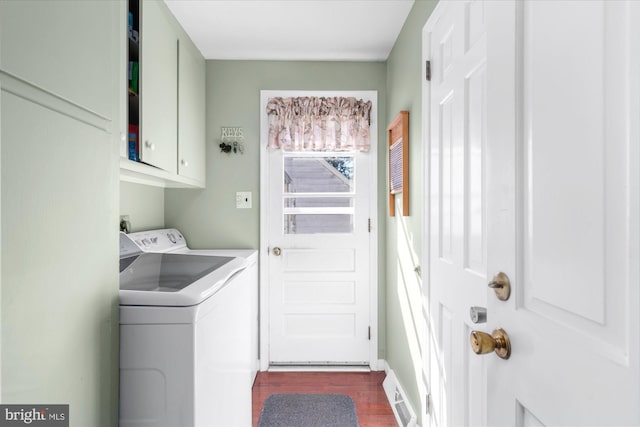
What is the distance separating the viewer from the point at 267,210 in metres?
2.78

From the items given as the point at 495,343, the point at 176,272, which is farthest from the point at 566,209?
the point at 176,272

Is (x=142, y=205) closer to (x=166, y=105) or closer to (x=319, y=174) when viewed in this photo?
(x=166, y=105)

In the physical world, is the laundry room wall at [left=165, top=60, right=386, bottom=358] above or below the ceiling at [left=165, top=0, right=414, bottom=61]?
below

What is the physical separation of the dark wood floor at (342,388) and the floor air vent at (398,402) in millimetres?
34

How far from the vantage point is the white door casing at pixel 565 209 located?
51 cm

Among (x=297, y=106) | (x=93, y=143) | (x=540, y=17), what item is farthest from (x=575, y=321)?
(x=297, y=106)

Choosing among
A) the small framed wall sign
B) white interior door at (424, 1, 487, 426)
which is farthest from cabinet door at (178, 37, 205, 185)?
white interior door at (424, 1, 487, 426)

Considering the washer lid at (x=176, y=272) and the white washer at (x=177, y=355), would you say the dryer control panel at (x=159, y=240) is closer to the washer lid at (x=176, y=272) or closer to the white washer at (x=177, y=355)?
the washer lid at (x=176, y=272)

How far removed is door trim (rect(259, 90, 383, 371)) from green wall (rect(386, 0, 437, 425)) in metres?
0.15

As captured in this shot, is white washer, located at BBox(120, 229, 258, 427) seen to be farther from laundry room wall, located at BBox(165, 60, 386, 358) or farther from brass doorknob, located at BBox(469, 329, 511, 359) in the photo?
laundry room wall, located at BBox(165, 60, 386, 358)

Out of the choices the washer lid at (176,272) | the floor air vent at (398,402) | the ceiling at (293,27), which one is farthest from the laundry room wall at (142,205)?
the floor air vent at (398,402)

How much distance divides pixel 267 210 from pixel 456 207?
167 centimetres

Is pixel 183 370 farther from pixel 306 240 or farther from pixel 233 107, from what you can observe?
pixel 233 107

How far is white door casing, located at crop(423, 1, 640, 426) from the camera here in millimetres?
508
